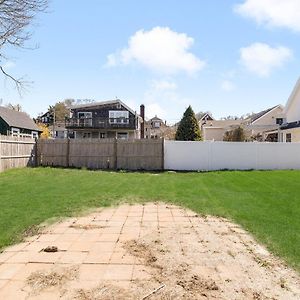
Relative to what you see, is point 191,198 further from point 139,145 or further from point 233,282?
point 139,145

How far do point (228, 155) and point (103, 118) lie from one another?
76.9 ft

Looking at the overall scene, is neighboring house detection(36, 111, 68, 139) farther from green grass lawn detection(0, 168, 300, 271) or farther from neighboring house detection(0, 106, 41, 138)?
green grass lawn detection(0, 168, 300, 271)

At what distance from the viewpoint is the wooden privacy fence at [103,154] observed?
2116cm

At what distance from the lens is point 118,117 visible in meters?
42.2

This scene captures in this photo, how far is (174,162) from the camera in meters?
21.0

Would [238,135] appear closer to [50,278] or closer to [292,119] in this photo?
[292,119]

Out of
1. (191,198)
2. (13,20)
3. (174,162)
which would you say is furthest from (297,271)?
(174,162)

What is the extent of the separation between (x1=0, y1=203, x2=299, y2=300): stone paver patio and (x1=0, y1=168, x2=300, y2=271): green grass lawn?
1.46ft

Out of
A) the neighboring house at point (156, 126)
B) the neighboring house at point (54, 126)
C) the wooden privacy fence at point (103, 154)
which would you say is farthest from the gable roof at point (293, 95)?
the neighboring house at point (156, 126)

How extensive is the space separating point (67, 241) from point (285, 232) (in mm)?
3453

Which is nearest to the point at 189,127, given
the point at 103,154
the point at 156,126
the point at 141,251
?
the point at 103,154

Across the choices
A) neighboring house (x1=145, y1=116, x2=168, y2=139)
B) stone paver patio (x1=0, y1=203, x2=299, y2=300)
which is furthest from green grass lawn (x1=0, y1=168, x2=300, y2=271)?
neighboring house (x1=145, y1=116, x2=168, y2=139)

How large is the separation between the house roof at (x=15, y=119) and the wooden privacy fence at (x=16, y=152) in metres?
11.4

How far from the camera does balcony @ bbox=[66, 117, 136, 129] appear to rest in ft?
138
